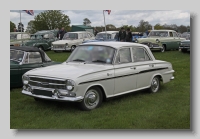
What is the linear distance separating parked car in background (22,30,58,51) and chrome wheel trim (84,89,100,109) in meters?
12.9

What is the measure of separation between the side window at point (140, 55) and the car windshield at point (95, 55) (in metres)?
0.76

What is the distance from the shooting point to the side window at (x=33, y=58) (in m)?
7.88

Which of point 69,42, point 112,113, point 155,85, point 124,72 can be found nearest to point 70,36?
point 69,42

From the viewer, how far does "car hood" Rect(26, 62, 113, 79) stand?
5.53m

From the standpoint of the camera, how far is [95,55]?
6422mm

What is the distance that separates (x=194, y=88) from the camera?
5191mm

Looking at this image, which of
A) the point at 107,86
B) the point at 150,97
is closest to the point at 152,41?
the point at 150,97

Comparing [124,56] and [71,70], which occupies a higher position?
[124,56]

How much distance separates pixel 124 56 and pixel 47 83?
80.0 inches

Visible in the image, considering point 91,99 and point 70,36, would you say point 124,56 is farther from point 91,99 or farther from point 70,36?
point 70,36

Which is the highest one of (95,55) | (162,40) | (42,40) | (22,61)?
(42,40)

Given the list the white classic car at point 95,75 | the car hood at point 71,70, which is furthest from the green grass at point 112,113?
the car hood at point 71,70

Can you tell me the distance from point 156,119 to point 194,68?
1.22 m

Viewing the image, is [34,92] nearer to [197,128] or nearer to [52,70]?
[52,70]
